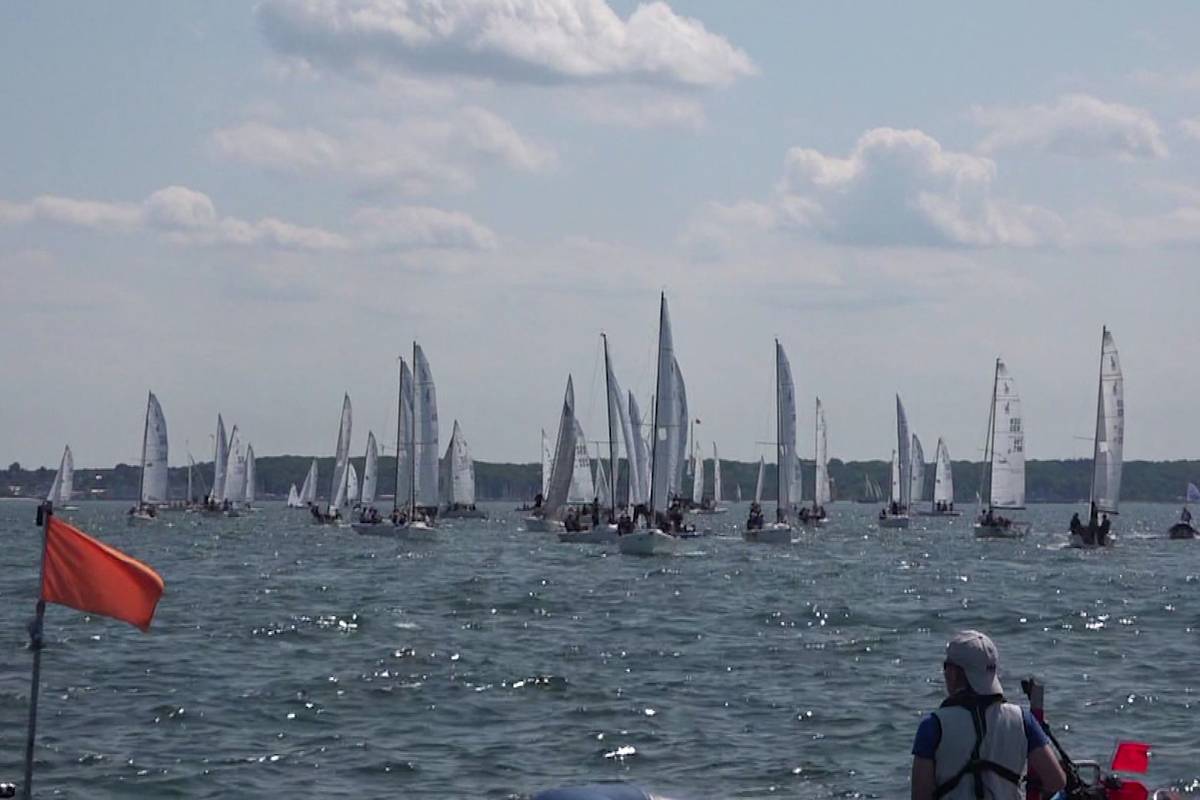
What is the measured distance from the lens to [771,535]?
78.2 meters

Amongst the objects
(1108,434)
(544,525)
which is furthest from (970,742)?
(544,525)

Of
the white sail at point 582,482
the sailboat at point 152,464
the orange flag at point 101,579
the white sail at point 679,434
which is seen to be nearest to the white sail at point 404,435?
the white sail at point 582,482

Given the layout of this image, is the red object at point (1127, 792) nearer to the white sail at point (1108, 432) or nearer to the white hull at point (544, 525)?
the white sail at point (1108, 432)

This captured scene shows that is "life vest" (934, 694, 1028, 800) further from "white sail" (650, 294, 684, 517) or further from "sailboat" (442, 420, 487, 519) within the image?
"sailboat" (442, 420, 487, 519)

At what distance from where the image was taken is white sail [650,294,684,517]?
69938mm

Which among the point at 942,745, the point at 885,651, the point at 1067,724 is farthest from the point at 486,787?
the point at 885,651

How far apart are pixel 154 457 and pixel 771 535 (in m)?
54.7

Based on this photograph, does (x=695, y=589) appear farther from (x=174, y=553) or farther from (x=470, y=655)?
(x=174, y=553)

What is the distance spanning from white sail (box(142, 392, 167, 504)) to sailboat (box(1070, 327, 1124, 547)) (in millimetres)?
60479

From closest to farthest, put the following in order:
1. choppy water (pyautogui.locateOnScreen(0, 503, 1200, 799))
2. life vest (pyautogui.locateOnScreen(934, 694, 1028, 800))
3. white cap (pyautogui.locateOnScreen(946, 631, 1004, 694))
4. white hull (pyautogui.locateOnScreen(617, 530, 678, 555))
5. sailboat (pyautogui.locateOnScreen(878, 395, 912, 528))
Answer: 1. white cap (pyautogui.locateOnScreen(946, 631, 1004, 694))
2. life vest (pyautogui.locateOnScreen(934, 694, 1028, 800))
3. choppy water (pyautogui.locateOnScreen(0, 503, 1200, 799))
4. white hull (pyautogui.locateOnScreen(617, 530, 678, 555))
5. sailboat (pyautogui.locateOnScreen(878, 395, 912, 528))

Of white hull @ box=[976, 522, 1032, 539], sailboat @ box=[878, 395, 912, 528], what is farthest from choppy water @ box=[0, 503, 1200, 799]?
sailboat @ box=[878, 395, 912, 528]

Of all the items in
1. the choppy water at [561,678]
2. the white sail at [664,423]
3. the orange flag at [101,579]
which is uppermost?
the white sail at [664,423]

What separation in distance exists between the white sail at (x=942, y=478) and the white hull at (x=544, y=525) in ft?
132

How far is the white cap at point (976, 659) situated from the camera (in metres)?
9.48
